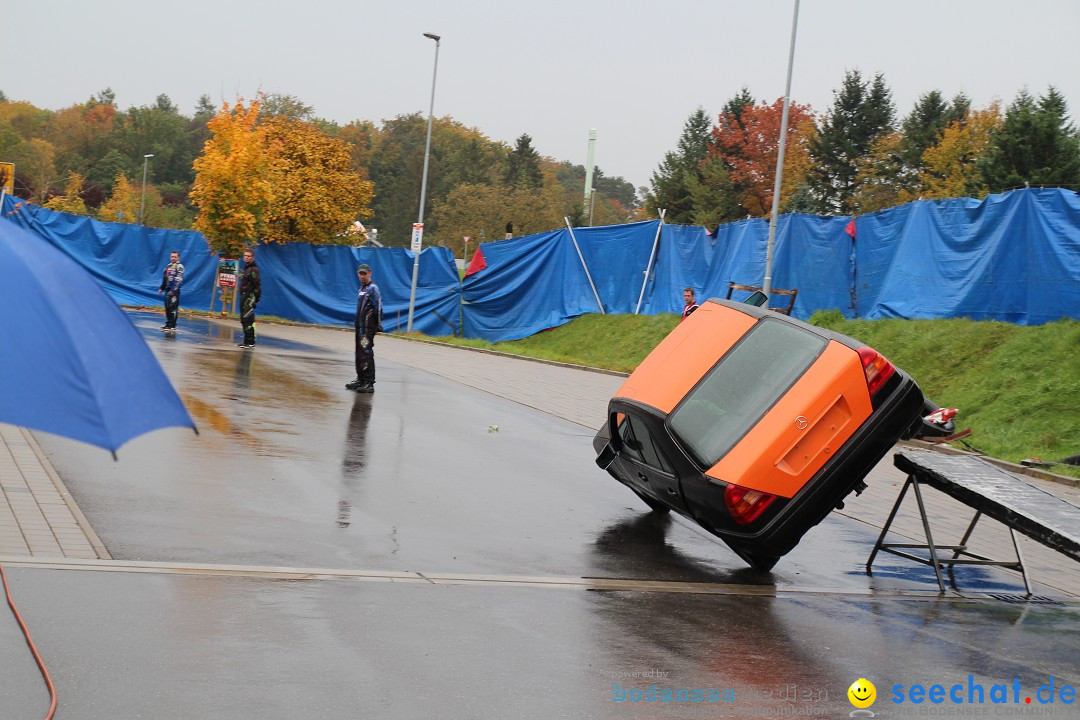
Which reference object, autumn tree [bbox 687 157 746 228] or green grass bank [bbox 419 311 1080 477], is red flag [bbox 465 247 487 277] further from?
autumn tree [bbox 687 157 746 228]

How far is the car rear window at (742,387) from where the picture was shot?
7.68 metres

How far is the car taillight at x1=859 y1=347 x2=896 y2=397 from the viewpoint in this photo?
770 cm

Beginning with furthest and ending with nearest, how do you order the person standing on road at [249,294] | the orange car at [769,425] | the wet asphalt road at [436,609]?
the person standing on road at [249,294] < the orange car at [769,425] < the wet asphalt road at [436,609]

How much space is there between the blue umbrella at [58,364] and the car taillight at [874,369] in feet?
17.0

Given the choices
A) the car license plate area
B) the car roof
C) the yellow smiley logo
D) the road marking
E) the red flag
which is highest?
the red flag

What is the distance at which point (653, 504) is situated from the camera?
32.4 feet

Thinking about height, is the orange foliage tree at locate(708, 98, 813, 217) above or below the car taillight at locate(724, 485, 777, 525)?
above

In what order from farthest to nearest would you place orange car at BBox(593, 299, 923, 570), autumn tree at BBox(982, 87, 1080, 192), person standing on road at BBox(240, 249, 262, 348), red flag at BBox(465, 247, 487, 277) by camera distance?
red flag at BBox(465, 247, 487, 277) < autumn tree at BBox(982, 87, 1080, 192) < person standing on road at BBox(240, 249, 262, 348) < orange car at BBox(593, 299, 923, 570)

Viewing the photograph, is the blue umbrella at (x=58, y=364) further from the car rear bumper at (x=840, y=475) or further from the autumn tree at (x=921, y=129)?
the autumn tree at (x=921, y=129)

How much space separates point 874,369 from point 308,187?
36167 millimetres

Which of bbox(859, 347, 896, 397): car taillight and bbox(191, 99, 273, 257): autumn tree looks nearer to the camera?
bbox(859, 347, 896, 397): car taillight

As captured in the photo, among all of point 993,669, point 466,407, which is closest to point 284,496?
point 993,669

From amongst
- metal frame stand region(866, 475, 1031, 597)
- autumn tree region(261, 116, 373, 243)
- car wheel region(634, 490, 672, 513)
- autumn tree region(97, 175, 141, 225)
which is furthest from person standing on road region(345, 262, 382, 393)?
autumn tree region(97, 175, 141, 225)

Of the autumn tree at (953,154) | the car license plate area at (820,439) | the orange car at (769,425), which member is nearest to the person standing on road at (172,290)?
the orange car at (769,425)
